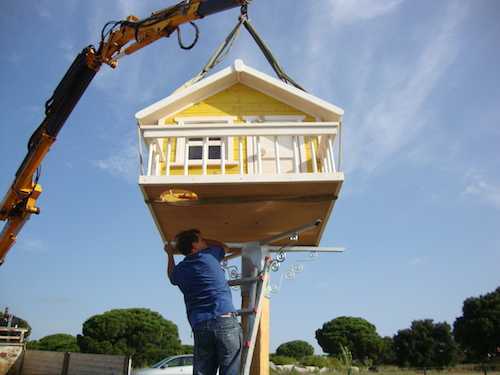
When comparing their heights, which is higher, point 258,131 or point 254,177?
point 258,131

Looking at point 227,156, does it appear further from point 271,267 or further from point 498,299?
point 498,299

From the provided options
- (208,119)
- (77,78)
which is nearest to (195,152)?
(208,119)

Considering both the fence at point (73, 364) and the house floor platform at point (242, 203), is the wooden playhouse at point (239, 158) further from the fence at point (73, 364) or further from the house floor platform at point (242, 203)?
the fence at point (73, 364)

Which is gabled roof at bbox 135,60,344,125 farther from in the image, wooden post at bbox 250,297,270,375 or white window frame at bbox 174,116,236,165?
wooden post at bbox 250,297,270,375

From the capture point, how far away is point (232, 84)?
6.09 m

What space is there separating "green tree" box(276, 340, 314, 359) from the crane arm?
48.6m

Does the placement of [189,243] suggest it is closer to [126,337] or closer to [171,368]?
[171,368]

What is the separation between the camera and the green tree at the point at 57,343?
3994cm

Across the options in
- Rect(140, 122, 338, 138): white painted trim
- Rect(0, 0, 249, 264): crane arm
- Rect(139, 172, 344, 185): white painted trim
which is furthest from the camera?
Rect(0, 0, 249, 264): crane arm

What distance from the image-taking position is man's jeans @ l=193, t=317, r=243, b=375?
10.7ft

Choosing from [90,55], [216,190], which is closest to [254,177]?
[216,190]

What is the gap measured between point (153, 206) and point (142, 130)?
3.19ft

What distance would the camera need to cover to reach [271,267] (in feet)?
18.0

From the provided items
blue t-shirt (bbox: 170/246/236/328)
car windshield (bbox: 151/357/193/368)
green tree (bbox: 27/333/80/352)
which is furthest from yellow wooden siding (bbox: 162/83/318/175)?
green tree (bbox: 27/333/80/352)
